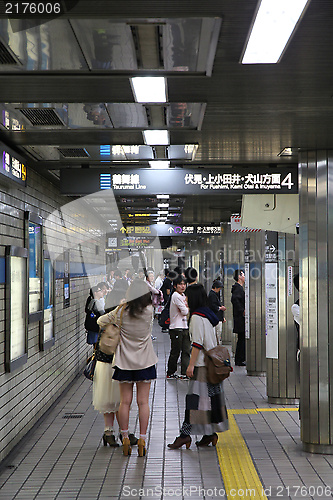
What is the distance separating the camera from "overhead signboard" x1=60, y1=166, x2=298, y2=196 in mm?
6480

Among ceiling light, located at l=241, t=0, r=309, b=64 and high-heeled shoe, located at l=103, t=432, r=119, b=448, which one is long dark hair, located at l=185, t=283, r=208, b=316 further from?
ceiling light, located at l=241, t=0, r=309, b=64

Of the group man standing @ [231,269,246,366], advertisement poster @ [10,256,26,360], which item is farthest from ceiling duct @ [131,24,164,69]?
man standing @ [231,269,246,366]

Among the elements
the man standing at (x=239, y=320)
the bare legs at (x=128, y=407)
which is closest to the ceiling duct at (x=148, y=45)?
the bare legs at (x=128, y=407)

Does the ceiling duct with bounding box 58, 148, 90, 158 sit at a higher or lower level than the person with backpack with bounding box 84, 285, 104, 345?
higher

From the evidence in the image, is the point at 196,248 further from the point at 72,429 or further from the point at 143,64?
the point at 143,64

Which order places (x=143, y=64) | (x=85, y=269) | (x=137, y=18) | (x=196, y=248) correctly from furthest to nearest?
(x=196, y=248) → (x=85, y=269) → (x=143, y=64) → (x=137, y=18)

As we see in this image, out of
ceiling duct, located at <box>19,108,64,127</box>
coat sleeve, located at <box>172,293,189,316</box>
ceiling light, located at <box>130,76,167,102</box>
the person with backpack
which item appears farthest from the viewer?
coat sleeve, located at <box>172,293,189,316</box>

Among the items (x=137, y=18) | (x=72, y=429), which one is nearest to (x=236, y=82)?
(x=137, y=18)

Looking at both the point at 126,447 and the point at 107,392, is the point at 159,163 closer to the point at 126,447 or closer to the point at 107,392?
the point at 107,392

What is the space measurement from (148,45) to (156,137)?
2201 mm

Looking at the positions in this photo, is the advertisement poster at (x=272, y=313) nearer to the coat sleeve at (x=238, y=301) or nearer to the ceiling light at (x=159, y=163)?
the ceiling light at (x=159, y=163)

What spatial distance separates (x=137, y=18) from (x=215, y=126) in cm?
228

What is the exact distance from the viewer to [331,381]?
5.76m

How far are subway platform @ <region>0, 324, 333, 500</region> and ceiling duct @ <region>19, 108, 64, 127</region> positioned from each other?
2.99m
